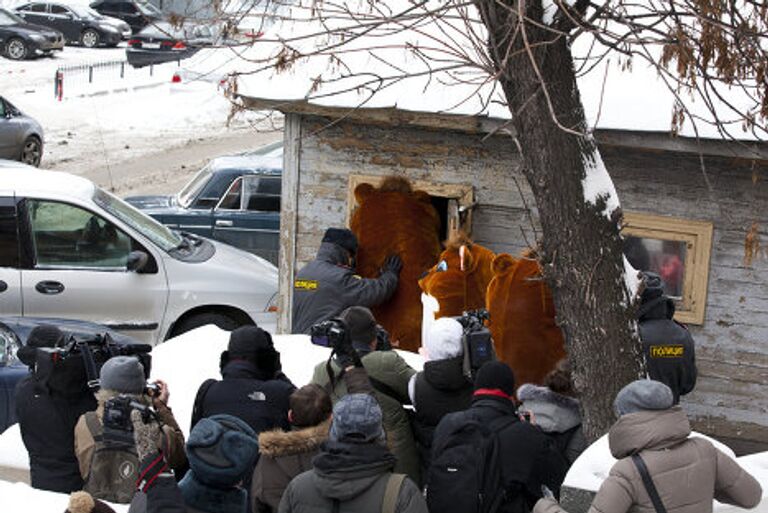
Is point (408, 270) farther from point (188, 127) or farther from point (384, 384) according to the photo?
point (188, 127)

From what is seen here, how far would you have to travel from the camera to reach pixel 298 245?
10867 mm

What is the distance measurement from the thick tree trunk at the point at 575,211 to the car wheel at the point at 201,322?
551 cm

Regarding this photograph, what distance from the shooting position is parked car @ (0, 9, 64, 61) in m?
30.5

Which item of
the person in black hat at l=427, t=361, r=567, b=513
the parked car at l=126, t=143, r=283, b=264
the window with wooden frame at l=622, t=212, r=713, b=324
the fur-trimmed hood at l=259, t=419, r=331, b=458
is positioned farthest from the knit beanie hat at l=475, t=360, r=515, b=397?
the parked car at l=126, t=143, r=283, b=264

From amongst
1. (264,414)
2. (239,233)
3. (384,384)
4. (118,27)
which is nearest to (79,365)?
(264,414)

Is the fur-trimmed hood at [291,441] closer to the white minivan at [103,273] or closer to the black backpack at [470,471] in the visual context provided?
the black backpack at [470,471]

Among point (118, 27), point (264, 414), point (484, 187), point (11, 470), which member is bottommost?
point (11, 470)

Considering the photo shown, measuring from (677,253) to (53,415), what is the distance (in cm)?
504

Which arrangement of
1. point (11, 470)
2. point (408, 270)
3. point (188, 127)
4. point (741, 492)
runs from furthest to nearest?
1. point (188, 127)
2. point (408, 270)
3. point (11, 470)
4. point (741, 492)

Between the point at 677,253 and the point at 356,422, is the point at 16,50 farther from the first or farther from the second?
the point at 356,422

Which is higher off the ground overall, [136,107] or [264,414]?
[136,107]

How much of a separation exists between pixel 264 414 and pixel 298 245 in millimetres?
4311

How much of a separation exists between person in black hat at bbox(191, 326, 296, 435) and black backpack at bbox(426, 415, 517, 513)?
3.31 ft

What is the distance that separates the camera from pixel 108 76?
29.5 meters
